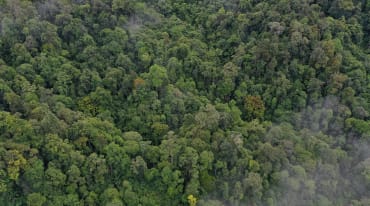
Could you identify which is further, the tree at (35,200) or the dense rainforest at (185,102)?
the dense rainforest at (185,102)

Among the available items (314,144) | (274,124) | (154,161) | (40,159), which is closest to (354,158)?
(314,144)

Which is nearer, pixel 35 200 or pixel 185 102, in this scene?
pixel 35 200

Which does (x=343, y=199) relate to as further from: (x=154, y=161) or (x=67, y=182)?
(x=67, y=182)

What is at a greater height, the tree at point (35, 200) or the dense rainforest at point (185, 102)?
the dense rainforest at point (185, 102)

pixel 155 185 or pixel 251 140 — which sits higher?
pixel 251 140

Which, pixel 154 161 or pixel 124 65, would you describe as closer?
pixel 154 161

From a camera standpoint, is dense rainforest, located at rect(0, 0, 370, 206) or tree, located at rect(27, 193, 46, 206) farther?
dense rainforest, located at rect(0, 0, 370, 206)

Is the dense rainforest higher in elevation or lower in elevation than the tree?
higher

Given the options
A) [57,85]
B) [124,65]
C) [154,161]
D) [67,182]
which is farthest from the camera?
[124,65]
